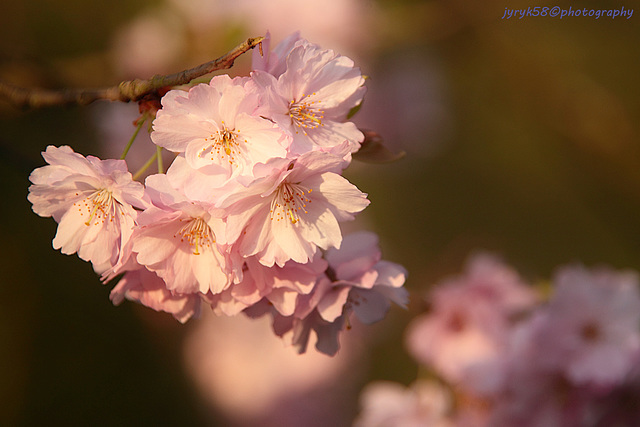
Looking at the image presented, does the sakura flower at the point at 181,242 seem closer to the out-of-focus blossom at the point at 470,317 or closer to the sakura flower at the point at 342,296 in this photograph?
the sakura flower at the point at 342,296

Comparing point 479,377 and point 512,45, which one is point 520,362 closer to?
point 479,377

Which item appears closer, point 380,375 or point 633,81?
point 380,375

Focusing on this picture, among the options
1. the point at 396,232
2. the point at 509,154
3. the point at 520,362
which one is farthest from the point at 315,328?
the point at 509,154

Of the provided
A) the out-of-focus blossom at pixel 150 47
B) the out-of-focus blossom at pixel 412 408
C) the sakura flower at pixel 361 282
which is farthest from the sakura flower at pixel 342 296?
the out-of-focus blossom at pixel 150 47

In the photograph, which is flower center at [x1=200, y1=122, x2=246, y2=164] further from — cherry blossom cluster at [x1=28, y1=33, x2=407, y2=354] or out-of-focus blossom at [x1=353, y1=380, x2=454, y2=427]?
out-of-focus blossom at [x1=353, y1=380, x2=454, y2=427]

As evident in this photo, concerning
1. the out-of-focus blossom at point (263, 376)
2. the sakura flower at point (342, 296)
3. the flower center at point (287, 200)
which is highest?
the flower center at point (287, 200)

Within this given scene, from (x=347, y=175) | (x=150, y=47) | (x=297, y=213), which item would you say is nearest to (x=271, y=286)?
(x=297, y=213)
